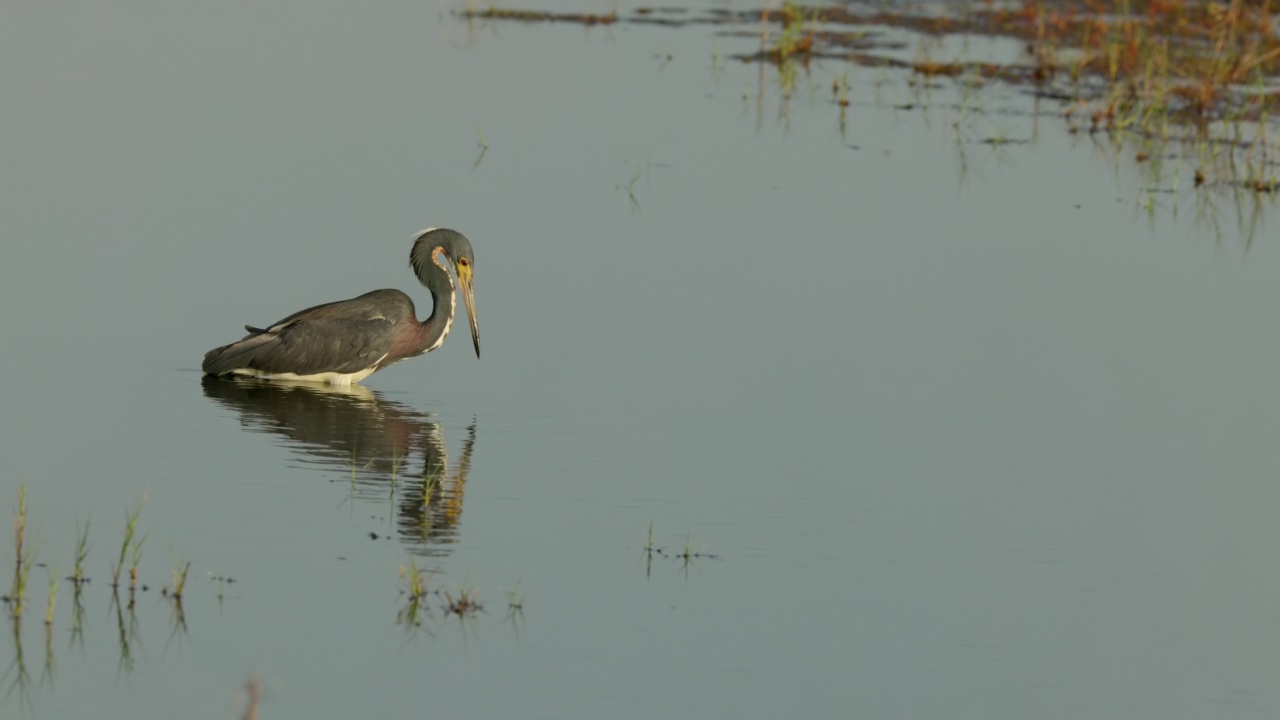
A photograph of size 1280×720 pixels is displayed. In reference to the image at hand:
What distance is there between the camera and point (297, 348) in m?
10.7

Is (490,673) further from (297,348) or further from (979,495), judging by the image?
(297,348)

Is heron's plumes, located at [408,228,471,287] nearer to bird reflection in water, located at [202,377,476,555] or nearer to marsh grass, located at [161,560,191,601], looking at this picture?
bird reflection in water, located at [202,377,476,555]

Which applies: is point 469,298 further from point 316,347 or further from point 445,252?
point 316,347

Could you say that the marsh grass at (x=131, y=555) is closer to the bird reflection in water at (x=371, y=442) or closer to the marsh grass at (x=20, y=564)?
the marsh grass at (x=20, y=564)

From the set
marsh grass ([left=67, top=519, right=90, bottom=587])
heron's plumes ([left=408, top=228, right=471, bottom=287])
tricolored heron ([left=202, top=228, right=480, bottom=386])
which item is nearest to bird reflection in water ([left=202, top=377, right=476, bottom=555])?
tricolored heron ([left=202, top=228, right=480, bottom=386])

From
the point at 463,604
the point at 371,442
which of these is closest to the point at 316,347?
the point at 371,442

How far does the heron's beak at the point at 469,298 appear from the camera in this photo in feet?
36.6

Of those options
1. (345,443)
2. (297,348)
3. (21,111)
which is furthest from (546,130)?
(345,443)

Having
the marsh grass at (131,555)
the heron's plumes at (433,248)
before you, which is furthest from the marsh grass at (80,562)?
the heron's plumes at (433,248)

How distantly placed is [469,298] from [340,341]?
85 centimetres

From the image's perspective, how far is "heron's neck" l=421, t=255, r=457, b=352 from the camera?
436 inches

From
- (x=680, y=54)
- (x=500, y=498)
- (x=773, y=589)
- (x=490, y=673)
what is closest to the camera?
(x=490, y=673)

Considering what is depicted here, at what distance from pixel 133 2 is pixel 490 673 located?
17.6 meters

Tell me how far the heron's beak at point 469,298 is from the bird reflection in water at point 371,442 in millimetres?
672
